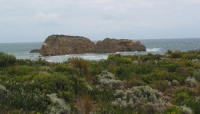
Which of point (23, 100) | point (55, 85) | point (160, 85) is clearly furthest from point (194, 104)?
point (23, 100)

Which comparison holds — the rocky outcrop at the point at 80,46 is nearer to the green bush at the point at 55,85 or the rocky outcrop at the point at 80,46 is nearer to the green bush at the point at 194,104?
the green bush at the point at 55,85

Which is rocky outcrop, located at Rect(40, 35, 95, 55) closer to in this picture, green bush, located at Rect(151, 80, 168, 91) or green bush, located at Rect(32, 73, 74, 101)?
green bush, located at Rect(151, 80, 168, 91)

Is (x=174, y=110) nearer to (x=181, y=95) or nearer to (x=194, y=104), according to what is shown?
(x=194, y=104)

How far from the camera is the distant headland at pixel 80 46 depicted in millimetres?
68438

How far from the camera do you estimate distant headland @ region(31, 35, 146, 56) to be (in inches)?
2694

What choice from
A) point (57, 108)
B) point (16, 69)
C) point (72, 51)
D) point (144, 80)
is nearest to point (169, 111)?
point (57, 108)

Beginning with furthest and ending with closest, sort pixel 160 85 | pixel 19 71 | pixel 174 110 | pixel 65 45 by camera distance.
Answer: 1. pixel 65 45
2. pixel 19 71
3. pixel 160 85
4. pixel 174 110

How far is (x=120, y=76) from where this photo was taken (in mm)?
10219

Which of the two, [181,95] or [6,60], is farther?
[6,60]

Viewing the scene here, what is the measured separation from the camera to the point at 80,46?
233 ft

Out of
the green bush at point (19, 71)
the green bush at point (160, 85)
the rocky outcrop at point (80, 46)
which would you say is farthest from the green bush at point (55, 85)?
the rocky outcrop at point (80, 46)

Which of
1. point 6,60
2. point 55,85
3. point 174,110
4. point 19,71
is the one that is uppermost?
point 6,60

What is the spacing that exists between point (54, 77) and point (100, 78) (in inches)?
67.3

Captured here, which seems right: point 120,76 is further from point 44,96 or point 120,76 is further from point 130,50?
point 130,50
